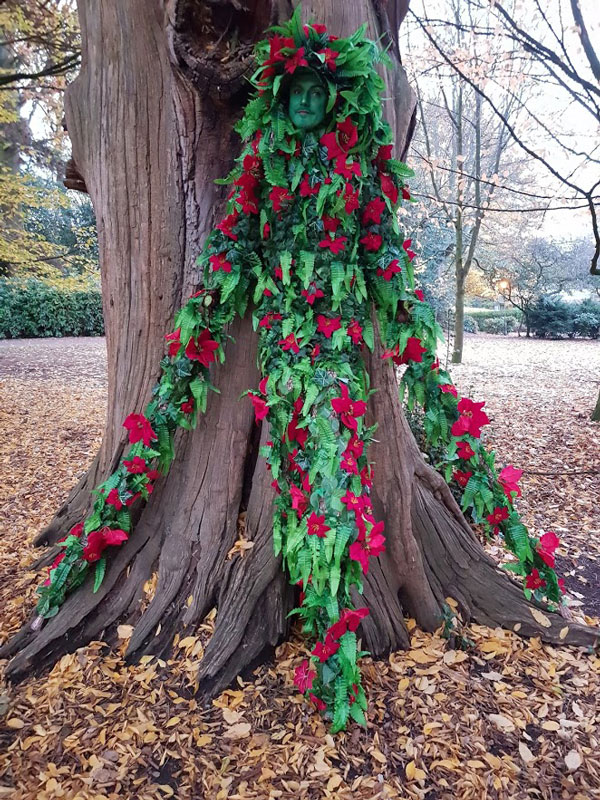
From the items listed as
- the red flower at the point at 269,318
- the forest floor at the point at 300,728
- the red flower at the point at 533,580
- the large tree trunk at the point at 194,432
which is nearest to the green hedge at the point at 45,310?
the large tree trunk at the point at 194,432

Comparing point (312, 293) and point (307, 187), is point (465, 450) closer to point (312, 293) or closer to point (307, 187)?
point (312, 293)

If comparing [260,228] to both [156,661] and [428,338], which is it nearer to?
[428,338]

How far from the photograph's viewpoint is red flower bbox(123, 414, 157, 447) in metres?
2.23

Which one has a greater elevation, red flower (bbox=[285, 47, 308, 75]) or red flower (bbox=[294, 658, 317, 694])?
red flower (bbox=[285, 47, 308, 75])

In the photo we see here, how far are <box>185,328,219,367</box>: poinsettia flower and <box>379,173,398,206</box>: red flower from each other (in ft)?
3.12

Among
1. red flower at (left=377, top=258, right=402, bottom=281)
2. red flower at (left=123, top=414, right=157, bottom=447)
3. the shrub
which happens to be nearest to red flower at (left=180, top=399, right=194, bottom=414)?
red flower at (left=123, top=414, right=157, bottom=447)

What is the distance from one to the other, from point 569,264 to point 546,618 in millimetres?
24147

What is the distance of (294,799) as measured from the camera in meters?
1.71

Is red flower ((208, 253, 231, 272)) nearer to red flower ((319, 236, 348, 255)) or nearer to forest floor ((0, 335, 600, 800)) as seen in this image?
red flower ((319, 236, 348, 255))

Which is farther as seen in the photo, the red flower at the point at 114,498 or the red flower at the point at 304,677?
the red flower at the point at 114,498

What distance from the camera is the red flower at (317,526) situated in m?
1.88

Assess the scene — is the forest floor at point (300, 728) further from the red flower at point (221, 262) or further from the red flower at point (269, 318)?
the red flower at point (221, 262)

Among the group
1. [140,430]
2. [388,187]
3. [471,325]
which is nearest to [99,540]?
[140,430]

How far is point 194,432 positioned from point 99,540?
69cm
